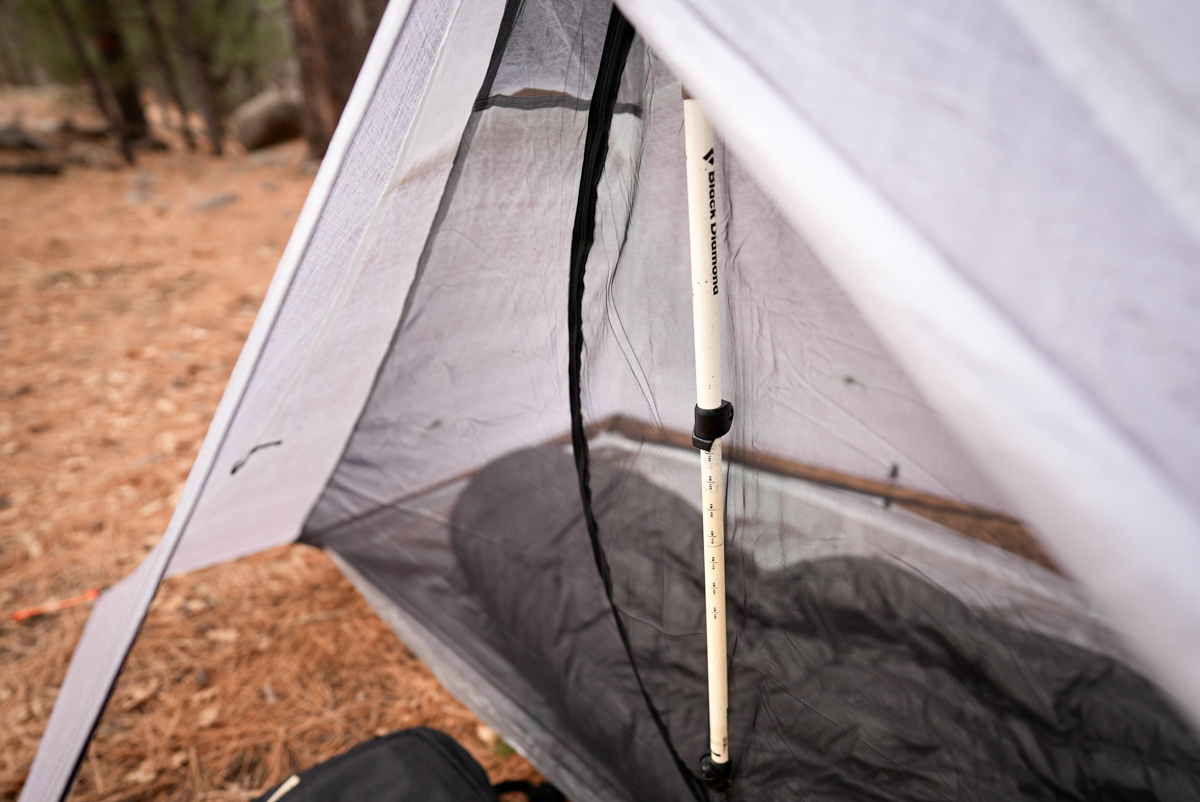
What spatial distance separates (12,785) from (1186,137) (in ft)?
8.28

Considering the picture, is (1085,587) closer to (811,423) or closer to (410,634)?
(811,423)

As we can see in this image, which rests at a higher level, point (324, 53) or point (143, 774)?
point (324, 53)

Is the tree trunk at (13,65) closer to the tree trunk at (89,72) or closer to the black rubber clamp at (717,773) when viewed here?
the tree trunk at (89,72)

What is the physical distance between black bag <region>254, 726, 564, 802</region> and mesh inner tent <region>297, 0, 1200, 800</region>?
18 centimetres

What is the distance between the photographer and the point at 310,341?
128cm

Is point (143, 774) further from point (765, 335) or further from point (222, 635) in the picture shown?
point (765, 335)

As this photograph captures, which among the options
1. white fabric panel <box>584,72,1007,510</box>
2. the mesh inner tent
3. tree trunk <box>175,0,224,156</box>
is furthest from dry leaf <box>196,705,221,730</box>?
tree trunk <box>175,0,224,156</box>

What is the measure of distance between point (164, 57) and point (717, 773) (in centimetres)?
1262

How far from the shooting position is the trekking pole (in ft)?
2.53

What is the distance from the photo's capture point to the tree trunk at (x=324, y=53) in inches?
202

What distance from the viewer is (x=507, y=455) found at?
5.08 ft

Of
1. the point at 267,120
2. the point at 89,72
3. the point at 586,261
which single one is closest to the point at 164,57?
the point at 89,72

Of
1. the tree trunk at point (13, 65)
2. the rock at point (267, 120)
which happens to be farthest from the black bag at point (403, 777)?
the tree trunk at point (13, 65)

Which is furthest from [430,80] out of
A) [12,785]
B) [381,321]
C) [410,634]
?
[12,785]
